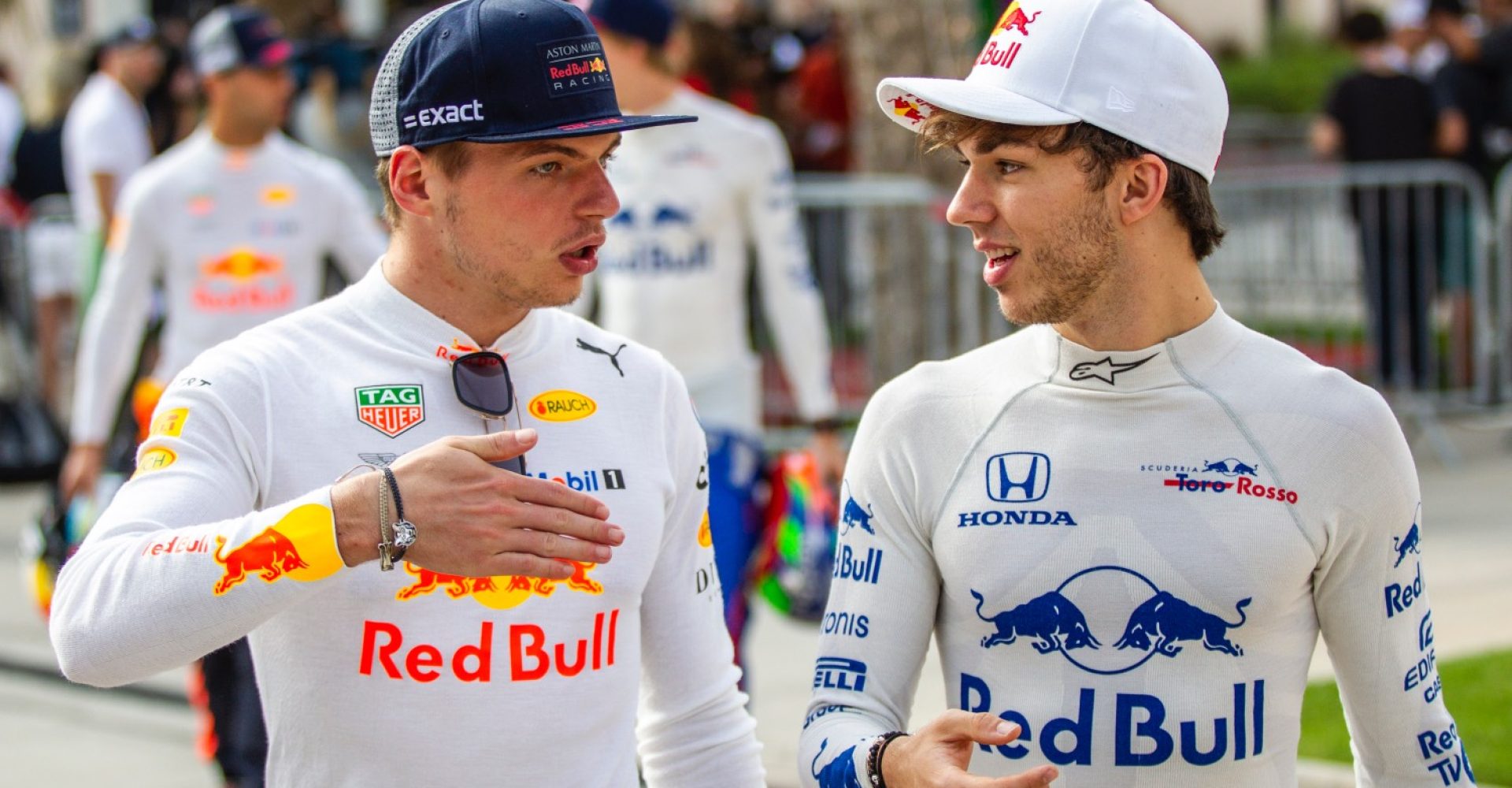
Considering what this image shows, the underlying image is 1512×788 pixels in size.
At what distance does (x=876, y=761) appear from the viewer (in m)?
2.71

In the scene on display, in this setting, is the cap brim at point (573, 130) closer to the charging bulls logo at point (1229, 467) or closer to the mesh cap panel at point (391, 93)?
the mesh cap panel at point (391, 93)

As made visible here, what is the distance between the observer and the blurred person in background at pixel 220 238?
251 inches

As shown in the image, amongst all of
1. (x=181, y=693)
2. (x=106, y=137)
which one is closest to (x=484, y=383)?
(x=181, y=693)

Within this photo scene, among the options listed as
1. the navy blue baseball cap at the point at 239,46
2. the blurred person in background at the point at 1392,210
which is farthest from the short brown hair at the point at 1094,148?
the blurred person in background at the point at 1392,210

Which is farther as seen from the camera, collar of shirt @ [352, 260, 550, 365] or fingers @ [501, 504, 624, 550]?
collar of shirt @ [352, 260, 550, 365]

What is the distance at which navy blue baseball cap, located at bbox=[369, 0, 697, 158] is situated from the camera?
2.87 meters

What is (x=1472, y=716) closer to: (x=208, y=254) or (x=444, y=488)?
(x=208, y=254)

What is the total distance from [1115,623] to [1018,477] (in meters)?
0.25

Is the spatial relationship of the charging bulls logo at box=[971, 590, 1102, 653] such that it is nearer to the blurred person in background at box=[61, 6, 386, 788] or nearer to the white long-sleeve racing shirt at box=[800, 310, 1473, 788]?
the white long-sleeve racing shirt at box=[800, 310, 1473, 788]

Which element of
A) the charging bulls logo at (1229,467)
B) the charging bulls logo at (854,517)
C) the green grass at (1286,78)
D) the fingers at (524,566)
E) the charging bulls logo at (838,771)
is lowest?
the green grass at (1286,78)

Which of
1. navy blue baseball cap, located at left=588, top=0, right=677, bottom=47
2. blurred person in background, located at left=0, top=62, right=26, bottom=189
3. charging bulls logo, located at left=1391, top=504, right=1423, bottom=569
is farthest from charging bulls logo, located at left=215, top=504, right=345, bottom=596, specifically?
blurred person in background, located at left=0, top=62, right=26, bottom=189

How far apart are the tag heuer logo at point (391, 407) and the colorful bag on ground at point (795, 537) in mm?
3127

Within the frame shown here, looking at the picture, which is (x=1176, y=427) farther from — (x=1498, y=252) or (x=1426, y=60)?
(x=1426, y=60)

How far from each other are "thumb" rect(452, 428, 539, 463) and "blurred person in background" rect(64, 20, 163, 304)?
27.4 ft
